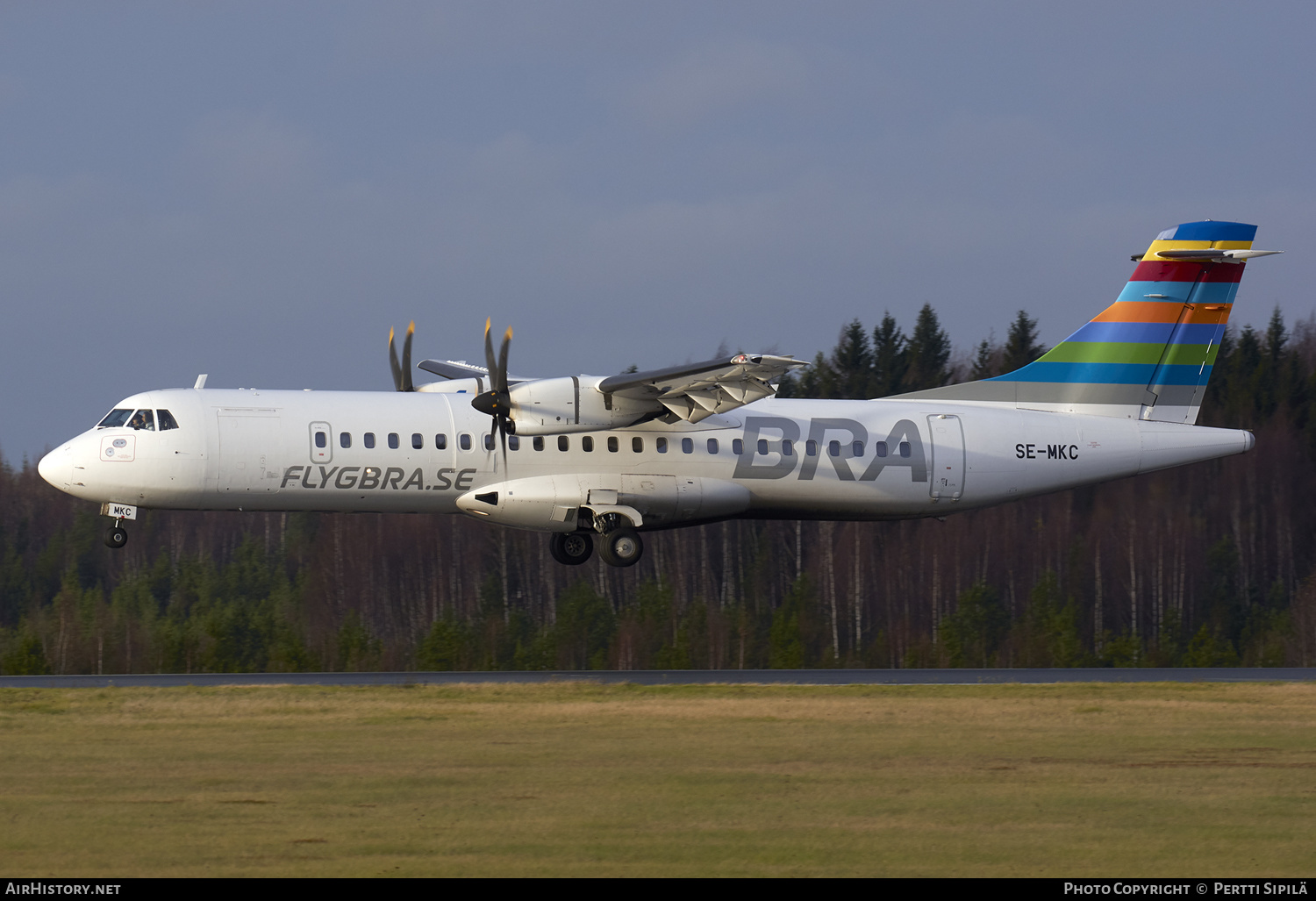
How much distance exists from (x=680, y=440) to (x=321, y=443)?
633 centimetres

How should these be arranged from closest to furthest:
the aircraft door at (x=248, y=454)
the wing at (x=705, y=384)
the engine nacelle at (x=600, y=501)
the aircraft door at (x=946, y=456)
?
1. the wing at (x=705, y=384)
2. the aircraft door at (x=248, y=454)
3. the engine nacelle at (x=600, y=501)
4. the aircraft door at (x=946, y=456)

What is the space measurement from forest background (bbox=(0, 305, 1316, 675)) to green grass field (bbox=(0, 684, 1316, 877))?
16.8 m

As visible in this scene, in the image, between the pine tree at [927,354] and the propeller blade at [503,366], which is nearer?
the propeller blade at [503,366]

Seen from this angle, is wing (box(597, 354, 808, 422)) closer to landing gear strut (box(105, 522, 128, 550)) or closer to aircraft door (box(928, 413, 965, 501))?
aircraft door (box(928, 413, 965, 501))

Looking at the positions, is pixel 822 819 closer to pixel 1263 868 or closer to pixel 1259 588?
pixel 1263 868

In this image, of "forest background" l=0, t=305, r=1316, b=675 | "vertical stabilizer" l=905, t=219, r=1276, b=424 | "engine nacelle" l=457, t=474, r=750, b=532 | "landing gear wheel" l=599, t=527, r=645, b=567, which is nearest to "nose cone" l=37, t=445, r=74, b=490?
"engine nacelle" l=457, t=474, r=750, b=532

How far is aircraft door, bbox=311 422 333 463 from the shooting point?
2512cm

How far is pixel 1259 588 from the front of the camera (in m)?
47.8

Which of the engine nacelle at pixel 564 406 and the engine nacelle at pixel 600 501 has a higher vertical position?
the engine nacelle at pixel 564 406

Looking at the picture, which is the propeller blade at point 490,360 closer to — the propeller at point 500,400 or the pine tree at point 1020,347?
the propeller at point 500,400

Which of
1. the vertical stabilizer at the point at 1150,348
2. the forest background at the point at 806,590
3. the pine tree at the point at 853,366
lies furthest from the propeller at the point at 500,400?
the pine tree at the point at 853,366

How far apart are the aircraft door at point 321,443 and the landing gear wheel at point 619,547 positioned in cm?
500

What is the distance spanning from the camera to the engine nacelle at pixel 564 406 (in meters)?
24.7

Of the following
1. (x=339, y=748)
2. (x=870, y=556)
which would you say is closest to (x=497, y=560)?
(x=870, y=556)
